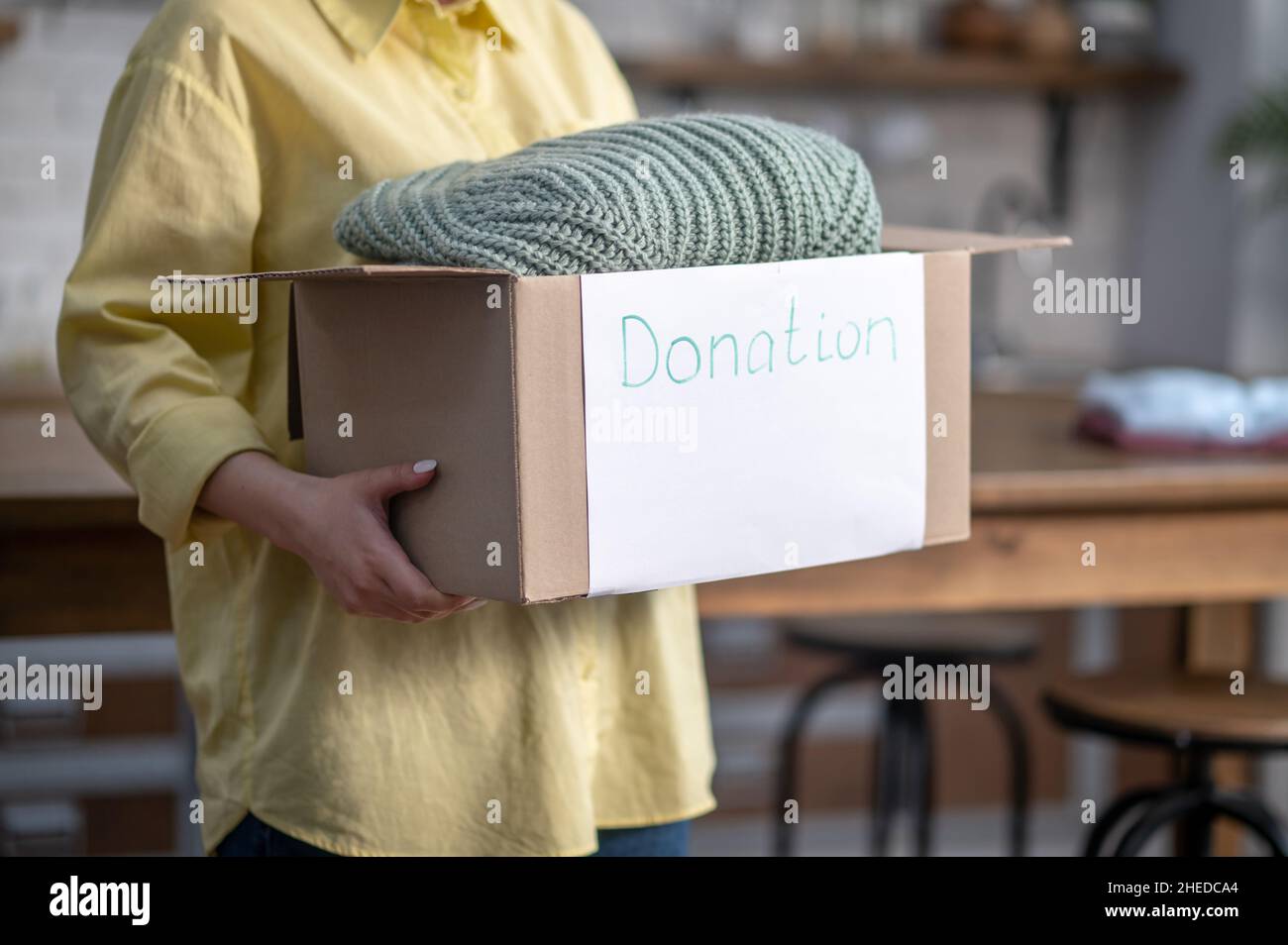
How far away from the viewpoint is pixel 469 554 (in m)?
0.70

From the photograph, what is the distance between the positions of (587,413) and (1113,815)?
1072mm

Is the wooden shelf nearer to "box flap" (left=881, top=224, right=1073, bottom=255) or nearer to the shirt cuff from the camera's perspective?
"box flap" (left=881, top=224, right=1073, bottom=255)

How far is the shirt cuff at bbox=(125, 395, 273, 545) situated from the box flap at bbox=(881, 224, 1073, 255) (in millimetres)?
405

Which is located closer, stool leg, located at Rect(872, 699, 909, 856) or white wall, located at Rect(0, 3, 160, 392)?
stool leg, located at Rect(872, 699, 909, 856)

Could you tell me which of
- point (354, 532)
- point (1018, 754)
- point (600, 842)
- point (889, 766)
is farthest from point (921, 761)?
point (354, 532)

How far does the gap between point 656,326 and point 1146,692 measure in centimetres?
107

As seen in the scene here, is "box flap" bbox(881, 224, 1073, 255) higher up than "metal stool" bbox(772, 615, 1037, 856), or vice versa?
"box flap" bbox(881, 224, 1073, 255)

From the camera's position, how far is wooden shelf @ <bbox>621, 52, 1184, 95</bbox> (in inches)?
120

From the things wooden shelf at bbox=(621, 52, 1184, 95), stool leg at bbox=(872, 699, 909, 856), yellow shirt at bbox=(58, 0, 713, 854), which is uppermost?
wooden shelf at bbox=(621, 52, 1184, 95)

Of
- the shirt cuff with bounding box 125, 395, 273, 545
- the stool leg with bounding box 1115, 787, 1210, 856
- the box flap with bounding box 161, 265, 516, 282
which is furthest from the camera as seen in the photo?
the stool leg with bounding box 1115, 787, 1210, 856

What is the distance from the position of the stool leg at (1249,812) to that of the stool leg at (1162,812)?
0.01 meters

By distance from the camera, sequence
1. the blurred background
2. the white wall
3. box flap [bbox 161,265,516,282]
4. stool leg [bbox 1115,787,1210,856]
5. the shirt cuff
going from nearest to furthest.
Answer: box flap [bbox 161,265,516,282] < the shirt cuff < stool leg [bbox 1115,787,1210,856] < the blurred background < the white wall

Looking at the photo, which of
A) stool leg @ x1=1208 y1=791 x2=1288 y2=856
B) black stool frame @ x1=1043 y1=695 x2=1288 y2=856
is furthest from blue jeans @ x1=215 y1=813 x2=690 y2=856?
stool leg @ x1=1208 y1=791 x2=1288 y2=856
